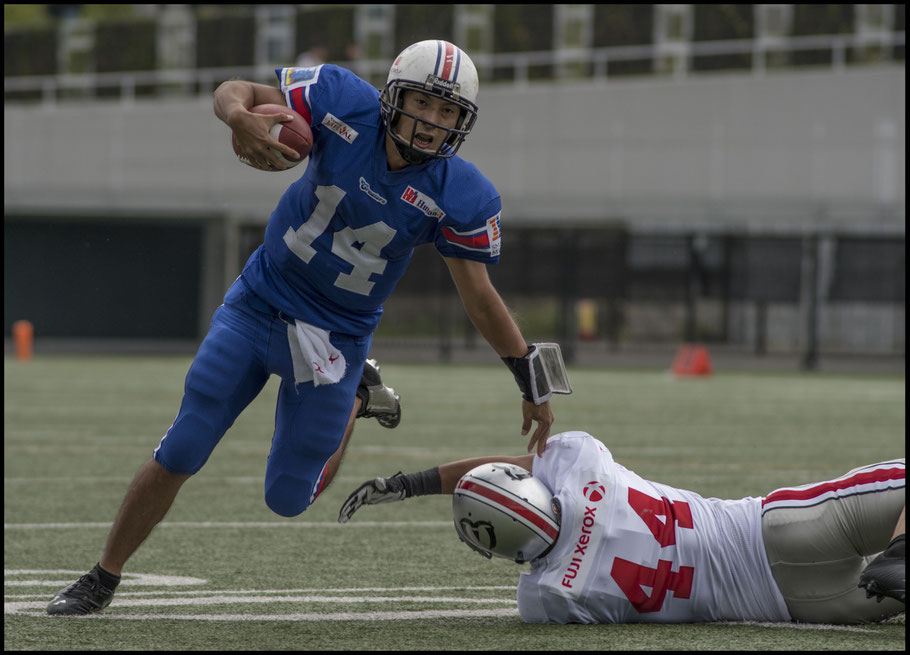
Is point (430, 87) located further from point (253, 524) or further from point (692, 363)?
point (692, 363)

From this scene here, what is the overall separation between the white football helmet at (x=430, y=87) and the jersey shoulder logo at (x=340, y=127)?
12cm

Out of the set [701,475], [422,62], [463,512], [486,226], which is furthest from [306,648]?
[701,475]

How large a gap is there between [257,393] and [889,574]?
2065 mm

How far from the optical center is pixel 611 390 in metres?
15.6

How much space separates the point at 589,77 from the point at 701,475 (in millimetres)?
18063

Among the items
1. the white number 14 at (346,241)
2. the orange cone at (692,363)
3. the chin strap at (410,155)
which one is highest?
the chin strap at (410,155)

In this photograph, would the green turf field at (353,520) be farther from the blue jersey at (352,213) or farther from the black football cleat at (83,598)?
the blue jersey at (352,213)

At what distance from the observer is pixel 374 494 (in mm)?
4441

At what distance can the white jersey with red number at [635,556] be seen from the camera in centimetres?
398

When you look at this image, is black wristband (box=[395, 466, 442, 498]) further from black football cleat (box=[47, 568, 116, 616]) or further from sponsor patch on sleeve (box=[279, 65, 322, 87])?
sponsor patch on sleeve (box=[279, 65, 322, 87])

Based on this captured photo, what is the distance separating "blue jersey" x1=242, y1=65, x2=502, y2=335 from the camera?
4383mm

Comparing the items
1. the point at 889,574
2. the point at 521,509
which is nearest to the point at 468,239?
the point at 521,509

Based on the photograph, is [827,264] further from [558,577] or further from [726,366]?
[558,577]

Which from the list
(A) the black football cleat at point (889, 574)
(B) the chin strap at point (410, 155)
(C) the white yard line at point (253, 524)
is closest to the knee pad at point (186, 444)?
(B) the chin strap at point (410, 155)
